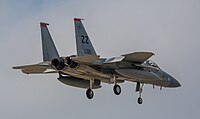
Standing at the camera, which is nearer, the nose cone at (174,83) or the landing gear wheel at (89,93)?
the landing gear wheel at (89,93)

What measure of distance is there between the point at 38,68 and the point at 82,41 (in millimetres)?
3811

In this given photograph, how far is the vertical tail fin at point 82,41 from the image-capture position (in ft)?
239

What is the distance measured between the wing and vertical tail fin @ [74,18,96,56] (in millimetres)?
2508

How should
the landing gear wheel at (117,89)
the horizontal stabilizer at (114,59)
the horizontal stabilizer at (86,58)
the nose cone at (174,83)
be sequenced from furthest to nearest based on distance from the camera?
1. the nose cone at (174,83)
2. the landing gear wheel at (117,89)
3. the horizontal stabilizer at (114,59)
4. the horizontal stabilizer at (86,58)

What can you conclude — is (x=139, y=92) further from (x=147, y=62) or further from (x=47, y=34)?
(x=47, y=34)

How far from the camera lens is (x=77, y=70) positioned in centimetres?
7056

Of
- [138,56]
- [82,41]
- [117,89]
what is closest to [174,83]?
[117,89]

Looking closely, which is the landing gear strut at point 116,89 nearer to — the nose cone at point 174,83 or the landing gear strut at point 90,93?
the landing gear strut at point 90,93

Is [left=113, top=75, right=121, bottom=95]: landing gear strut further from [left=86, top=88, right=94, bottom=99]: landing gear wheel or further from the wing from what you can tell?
the wing

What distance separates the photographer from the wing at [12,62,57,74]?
71.3m

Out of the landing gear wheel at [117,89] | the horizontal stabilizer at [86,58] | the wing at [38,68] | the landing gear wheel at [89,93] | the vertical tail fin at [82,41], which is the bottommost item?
the landing gear wheel at [89,93]

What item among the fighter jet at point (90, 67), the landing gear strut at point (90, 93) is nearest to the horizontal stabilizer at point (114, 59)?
the fighter jet at point (90, 67)

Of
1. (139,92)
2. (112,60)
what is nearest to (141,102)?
(139,92)

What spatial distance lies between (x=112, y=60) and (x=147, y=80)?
448cm
